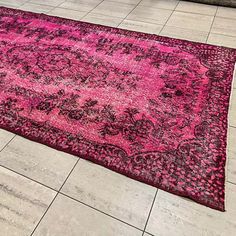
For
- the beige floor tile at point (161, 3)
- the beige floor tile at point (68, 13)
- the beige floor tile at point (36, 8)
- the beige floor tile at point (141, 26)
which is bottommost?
the beige floor tile at point (141, 26)

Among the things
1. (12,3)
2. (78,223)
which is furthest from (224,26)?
(12,3)

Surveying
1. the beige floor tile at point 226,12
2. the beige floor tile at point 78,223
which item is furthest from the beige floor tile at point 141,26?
the beige floor tile at point 78,223

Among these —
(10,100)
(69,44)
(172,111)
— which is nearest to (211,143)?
(172,111)

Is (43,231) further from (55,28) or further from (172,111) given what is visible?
(55,28)

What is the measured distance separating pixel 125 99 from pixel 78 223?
3.17 ft

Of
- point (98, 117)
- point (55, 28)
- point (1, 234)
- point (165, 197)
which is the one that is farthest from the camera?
point (55, 28)

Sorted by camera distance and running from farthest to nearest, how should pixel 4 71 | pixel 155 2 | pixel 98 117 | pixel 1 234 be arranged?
1. pixel 155 2
2. pixel 4 71
3. pixel 98 117
4. pixel 1 234

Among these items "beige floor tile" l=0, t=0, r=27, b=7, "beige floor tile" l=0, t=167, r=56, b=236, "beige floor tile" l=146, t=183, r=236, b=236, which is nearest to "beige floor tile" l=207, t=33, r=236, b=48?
"beige floor tile" l=146, t=183, r=236, b=236

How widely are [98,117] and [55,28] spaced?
1.49m

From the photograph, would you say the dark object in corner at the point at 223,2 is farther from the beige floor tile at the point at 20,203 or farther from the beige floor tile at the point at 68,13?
the beige floor tile at the point at 20,203

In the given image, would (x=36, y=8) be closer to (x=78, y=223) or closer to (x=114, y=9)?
(x=114, y=9)

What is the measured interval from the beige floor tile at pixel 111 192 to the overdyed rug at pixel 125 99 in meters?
0.06

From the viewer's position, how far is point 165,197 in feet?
4.37

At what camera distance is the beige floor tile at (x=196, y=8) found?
10.0 ft
